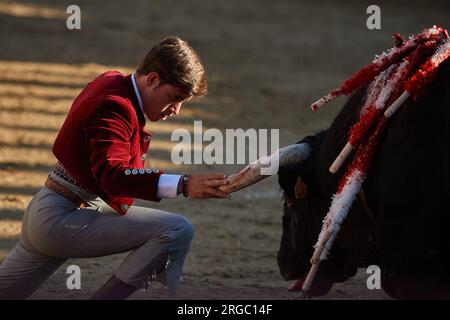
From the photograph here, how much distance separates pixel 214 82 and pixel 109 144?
6.96 meters

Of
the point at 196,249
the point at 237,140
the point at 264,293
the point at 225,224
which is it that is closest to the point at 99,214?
the point at 264,293

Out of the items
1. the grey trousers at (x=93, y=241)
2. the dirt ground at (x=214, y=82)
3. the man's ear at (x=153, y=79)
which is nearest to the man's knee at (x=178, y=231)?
the grey trousers at (x=93, y=241)

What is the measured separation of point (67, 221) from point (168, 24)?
881 centimetres

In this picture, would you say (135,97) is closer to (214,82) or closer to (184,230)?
(184,230)

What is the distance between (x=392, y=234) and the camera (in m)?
3.95

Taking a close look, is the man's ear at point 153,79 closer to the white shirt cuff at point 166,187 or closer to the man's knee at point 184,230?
the white shirt cuff at point 166,187

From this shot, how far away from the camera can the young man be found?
4.16 meters

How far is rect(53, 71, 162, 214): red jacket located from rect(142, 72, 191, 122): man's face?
0.16 ft

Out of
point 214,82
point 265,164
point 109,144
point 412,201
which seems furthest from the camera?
point 214,82

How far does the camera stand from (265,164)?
449 cm

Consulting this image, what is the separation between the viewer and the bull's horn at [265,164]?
14.2 feet

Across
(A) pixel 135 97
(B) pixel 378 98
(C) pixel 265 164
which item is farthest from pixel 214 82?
(B) pixel 378 98

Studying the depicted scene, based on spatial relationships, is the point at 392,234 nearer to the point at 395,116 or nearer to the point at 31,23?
the point at 395,116

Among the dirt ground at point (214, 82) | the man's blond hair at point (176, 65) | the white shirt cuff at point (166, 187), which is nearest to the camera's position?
the white shirt cuff at point (166, 187)
